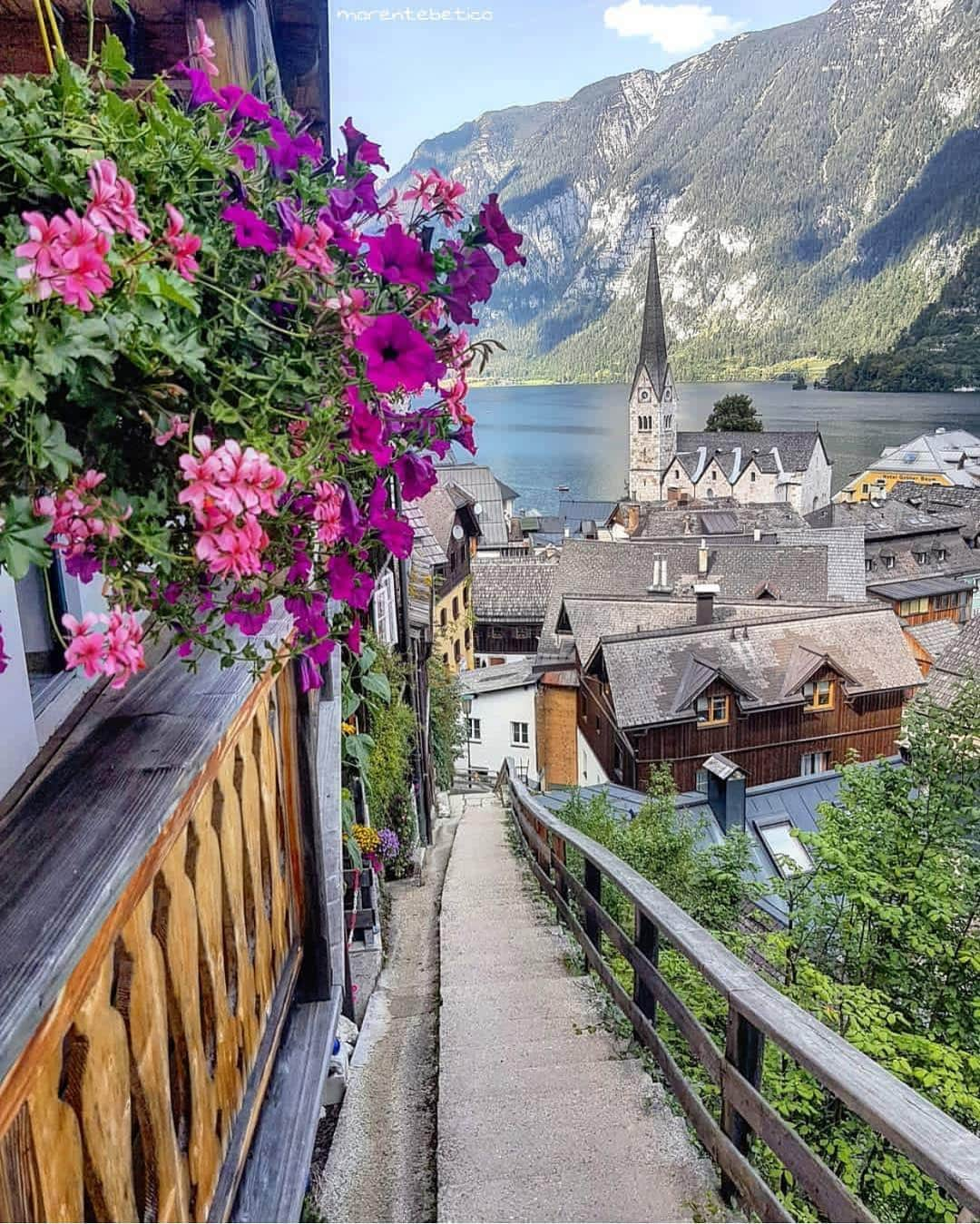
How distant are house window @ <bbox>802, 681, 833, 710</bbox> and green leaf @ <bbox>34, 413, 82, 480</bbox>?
1767 cm

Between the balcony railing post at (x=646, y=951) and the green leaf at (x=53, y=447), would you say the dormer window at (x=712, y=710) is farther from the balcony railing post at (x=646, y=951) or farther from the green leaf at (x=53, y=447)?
the green leaf at (x=53, y=447)

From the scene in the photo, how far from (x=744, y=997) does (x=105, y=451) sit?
5.65 feet

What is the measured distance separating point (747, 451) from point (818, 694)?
1754 inches

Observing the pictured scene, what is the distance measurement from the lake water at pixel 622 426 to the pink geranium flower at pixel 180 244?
5955cm

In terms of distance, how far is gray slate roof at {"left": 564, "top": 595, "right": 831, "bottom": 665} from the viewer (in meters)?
19.5

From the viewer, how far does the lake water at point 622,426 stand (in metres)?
86.0

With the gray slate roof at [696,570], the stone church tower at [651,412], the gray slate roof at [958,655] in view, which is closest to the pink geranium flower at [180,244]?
the gray slate roof at [958,655]

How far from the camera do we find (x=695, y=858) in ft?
26.1

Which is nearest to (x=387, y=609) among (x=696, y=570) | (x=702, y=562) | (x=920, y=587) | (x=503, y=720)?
(x=503, y=720)

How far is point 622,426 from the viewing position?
139500 mm

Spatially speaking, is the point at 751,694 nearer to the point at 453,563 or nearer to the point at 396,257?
the point at 453,563

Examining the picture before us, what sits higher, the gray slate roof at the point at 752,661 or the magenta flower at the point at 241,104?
the magenta flower at the point at 241,104

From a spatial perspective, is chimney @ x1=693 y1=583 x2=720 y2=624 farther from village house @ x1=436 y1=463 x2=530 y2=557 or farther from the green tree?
the green tree

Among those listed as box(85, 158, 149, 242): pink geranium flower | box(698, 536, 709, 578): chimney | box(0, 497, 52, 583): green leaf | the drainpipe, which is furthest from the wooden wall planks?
box(698, 536, 709, 578): chimney
